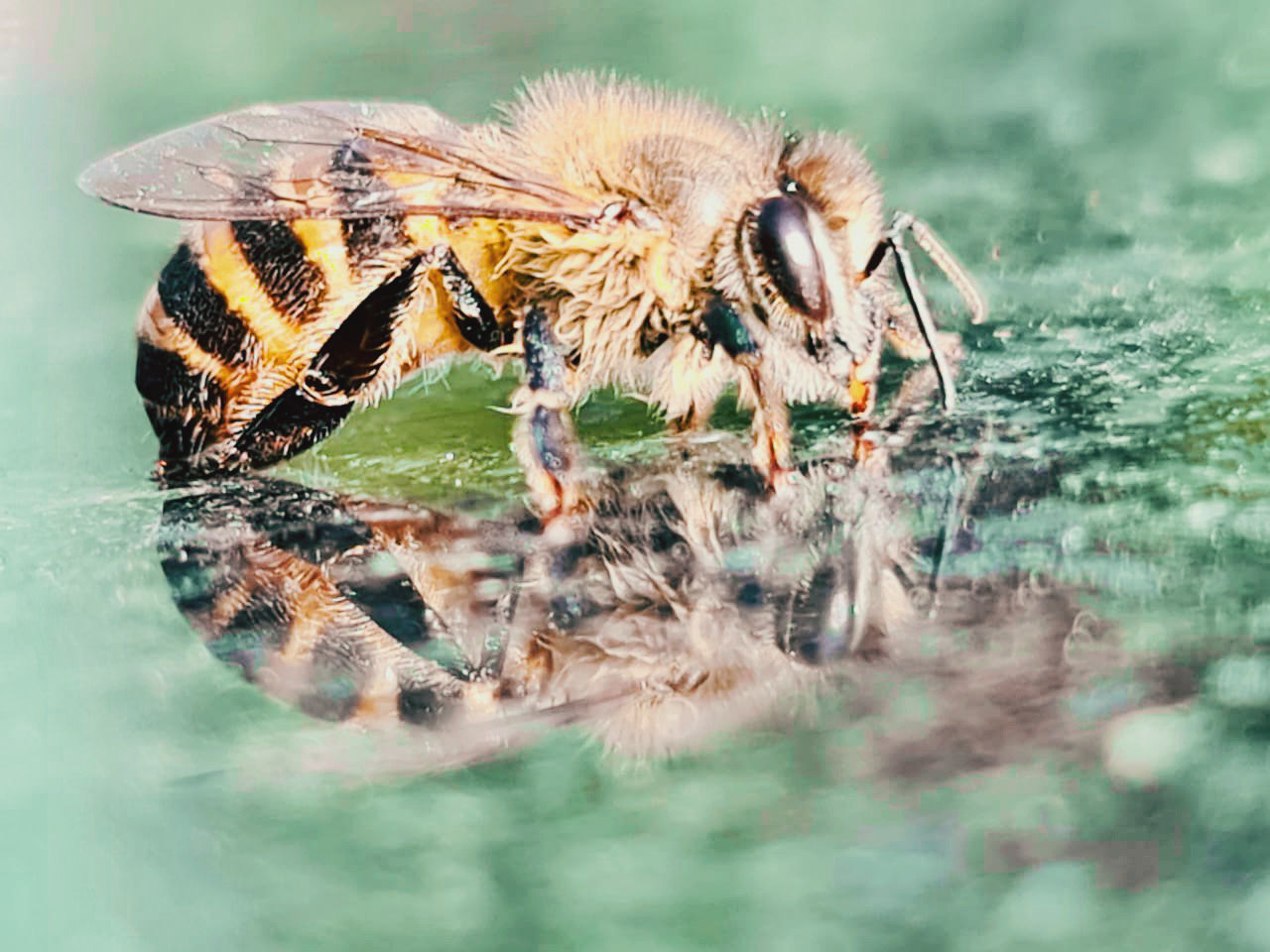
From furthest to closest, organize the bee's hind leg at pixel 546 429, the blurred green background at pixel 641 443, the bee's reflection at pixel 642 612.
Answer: the bee's hind leg at pixel 546 429 → the bee's reflection at pixel 642 612 → the blurred green background at pixel 641 443

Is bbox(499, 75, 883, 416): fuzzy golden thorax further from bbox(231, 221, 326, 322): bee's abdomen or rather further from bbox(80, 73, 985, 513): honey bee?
bbox(231, 221, 326, 322): bee's abdomen

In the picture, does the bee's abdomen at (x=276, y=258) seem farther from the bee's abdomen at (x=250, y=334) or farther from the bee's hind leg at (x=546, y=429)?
the bee's hind leg at (x=546, y=429)

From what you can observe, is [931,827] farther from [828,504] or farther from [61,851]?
[828,504]

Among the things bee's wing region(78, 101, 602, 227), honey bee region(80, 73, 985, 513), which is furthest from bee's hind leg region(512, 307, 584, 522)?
bee's wing region(78, 101, 602, 227)

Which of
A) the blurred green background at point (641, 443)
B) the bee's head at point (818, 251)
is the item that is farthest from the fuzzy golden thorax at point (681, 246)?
the blurred green background at point (641, 443)

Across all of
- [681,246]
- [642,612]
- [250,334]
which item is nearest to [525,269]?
[681,246]

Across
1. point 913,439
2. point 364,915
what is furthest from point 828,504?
point 364,915

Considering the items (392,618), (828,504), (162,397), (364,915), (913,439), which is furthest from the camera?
(162,397)
